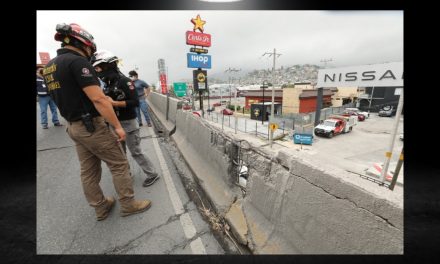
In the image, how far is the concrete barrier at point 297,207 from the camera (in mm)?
1203

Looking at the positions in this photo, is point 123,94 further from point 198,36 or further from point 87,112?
point 198,36

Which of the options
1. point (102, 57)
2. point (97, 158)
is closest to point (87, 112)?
point (97, 158)

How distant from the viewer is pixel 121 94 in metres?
3.03

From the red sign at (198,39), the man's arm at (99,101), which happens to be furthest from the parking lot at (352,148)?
the man's arm at (99,101)

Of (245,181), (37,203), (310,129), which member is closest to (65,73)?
(37,203)

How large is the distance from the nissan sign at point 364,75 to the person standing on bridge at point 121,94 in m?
5.45

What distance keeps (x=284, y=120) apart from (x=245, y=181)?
85.5 feet

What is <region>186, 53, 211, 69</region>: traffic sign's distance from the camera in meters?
11.3

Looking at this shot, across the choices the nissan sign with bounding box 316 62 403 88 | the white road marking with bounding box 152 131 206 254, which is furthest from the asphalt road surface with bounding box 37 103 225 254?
the nissan sign with bounding box 316 62 403 88

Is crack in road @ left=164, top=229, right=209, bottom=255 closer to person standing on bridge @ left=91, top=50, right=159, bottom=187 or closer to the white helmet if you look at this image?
person standing on bridge @ left=91, top=50, right=159, bottom=187

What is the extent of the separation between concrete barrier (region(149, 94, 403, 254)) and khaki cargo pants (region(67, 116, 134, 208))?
129cm

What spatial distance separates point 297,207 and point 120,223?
2260mm

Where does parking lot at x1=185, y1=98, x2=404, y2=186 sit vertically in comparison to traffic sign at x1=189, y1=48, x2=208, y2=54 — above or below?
below

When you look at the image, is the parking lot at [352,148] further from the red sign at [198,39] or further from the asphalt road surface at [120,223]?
the asphalt road surface at [120,223]
